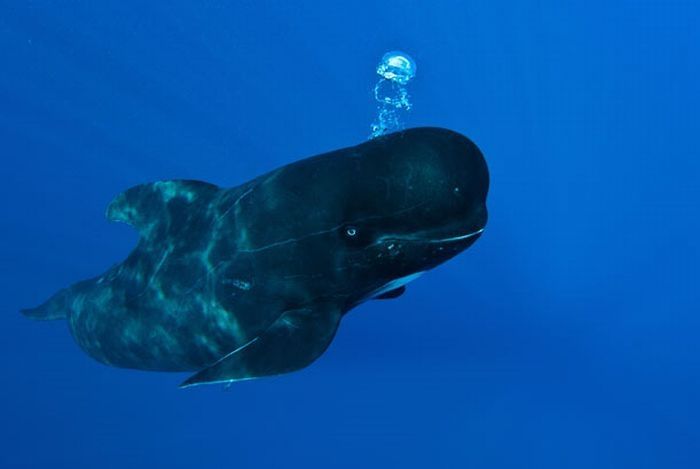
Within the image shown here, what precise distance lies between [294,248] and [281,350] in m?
0.83

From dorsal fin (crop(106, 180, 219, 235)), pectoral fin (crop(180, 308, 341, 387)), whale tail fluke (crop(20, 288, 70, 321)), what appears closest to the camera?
pectoral fin (crop(180, 308, 341, 387))

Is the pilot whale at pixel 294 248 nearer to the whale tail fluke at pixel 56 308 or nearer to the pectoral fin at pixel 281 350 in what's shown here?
the pectoral fin at pixel 281 350

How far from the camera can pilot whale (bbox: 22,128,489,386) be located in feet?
12.5

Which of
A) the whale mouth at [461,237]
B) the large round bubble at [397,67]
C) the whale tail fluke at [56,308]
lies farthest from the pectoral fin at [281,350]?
the large round bubble at [397,67]

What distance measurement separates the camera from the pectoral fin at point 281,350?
3.97m

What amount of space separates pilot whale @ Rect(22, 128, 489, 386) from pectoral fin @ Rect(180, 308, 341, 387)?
0.03 feet

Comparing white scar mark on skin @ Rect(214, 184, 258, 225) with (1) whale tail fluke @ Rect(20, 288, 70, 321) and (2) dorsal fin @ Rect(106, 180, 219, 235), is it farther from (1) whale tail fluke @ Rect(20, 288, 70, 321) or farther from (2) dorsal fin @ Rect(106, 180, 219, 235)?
(1) whale tail fluke @ Rect(20, 288, 70, 321)

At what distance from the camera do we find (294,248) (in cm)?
436

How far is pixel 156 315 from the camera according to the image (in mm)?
5676

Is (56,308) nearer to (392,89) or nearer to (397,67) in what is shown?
(397,67)

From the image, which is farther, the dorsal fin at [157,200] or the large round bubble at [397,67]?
the large round bubble at [397,67]

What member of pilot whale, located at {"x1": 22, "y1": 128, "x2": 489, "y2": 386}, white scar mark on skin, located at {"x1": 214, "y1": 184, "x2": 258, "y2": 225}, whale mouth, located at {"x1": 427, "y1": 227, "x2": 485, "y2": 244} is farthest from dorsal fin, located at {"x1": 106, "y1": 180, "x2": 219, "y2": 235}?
whale mouth, located at {"x1": 427, "y1": 227, "x2": 485, "y2": 244}

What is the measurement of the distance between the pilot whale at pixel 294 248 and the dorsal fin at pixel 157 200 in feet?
0.09

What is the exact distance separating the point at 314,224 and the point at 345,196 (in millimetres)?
388
